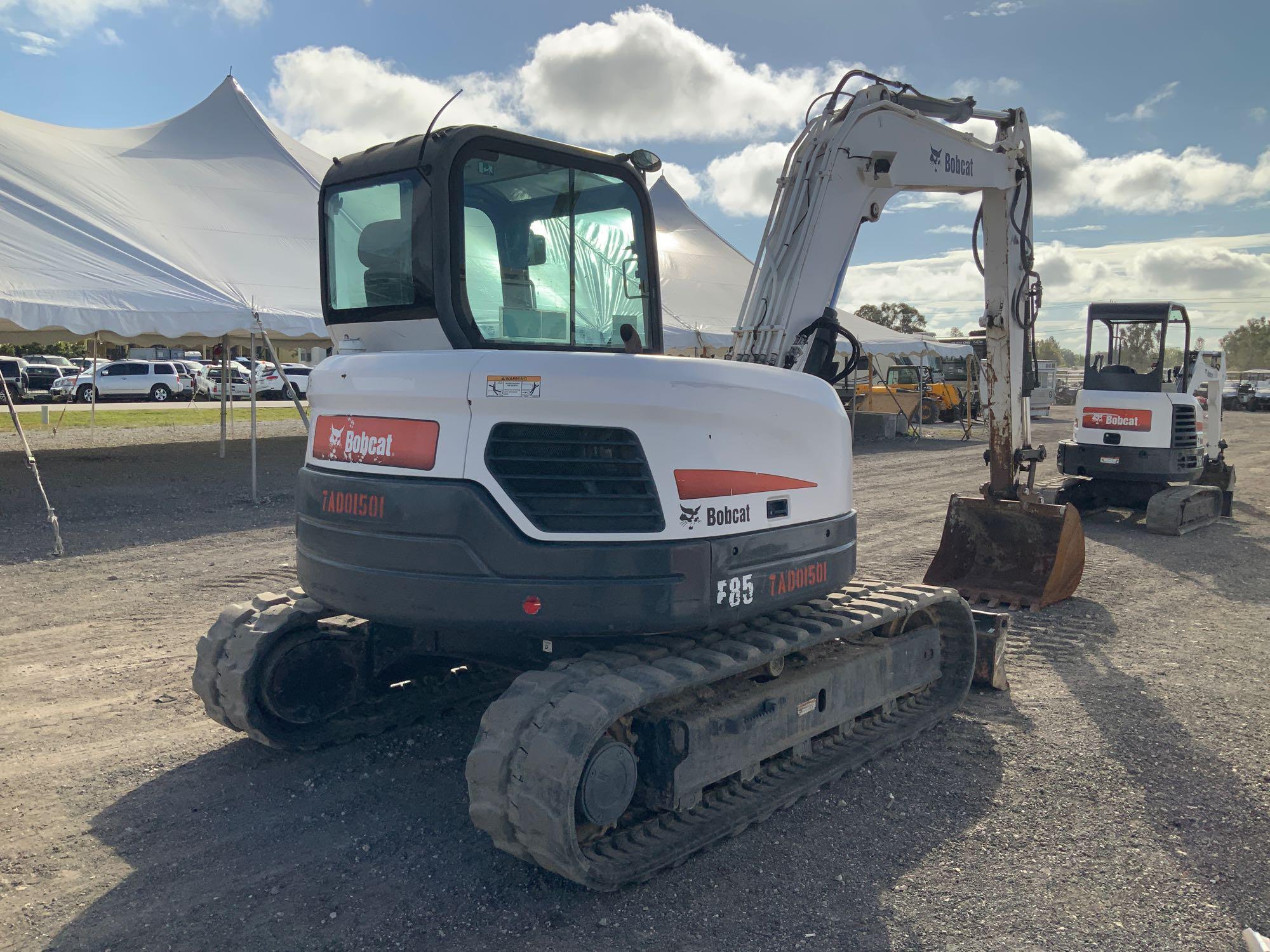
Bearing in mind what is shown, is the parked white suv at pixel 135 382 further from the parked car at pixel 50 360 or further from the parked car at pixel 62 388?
the parked car at pixel 50 360

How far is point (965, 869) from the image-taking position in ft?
12.3

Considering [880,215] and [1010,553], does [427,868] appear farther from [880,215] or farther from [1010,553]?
[1010,553]

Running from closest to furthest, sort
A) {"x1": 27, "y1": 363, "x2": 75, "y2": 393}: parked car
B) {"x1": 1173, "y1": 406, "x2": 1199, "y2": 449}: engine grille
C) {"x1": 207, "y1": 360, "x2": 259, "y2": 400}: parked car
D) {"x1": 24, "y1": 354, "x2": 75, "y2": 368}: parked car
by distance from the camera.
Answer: {"x1": 1173, "y1": 406, "x2": 1199, "y2": 449}: engine grille
{"x1": 27, "y1": 363, "x2": 75, "y2": 393}: parked car
{"x1": 24, "y1": 354, "x2": 75, "y2": 368}: parked car
{"x1": 207, "y1": 360, "x2": 259, "y2": 400}: parked car

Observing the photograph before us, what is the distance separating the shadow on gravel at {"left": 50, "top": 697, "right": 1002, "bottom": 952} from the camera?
332cm

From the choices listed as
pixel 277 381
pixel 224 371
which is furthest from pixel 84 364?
pixel 224 371

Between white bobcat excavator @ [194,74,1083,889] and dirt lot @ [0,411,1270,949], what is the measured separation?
249 mm

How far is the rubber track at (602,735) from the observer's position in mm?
3352

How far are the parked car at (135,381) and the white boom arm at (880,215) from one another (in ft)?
109

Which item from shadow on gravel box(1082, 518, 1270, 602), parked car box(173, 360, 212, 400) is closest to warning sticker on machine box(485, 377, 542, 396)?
shadow on gravel box(1082, 518, 1270, 602)

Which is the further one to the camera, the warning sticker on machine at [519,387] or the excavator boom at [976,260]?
the excavator boom at [976,260]

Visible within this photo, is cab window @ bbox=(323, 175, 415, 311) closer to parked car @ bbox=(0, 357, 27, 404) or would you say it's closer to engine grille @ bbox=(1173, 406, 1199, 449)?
engine grille @ bbox=(1173, 406, 1199, 449)

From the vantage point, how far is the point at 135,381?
3494 cm

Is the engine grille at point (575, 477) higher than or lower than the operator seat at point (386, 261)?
lower

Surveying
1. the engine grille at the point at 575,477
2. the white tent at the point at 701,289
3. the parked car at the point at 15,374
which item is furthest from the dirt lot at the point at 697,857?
the parked car at the point at 15,374
